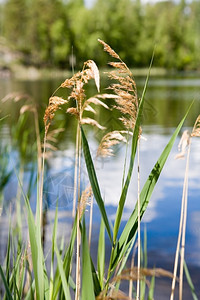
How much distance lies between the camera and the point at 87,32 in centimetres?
4584

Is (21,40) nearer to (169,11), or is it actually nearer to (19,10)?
(19,10)

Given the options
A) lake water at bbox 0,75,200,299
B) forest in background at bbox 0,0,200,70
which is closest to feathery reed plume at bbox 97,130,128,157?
lake water at bbox 0,75,200,299

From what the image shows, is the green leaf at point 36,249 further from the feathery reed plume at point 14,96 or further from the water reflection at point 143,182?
the feathery reed plume at point 14,96

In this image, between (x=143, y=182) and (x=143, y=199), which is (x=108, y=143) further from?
(x=143, y=182)

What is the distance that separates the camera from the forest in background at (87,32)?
146 ft

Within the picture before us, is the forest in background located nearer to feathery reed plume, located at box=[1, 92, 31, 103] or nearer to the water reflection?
the water reflection

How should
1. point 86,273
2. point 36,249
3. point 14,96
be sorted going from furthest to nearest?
point 14,96
point 36,249
point 86,273

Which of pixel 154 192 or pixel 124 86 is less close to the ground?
pixel 124 86

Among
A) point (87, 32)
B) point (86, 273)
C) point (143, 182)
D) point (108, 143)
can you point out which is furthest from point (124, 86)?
point (87, 32)

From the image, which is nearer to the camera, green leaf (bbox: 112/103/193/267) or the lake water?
green leaf (bbox: 112/103/193/267)

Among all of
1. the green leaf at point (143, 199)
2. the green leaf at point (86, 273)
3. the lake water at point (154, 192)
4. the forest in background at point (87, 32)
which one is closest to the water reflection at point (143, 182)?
the lake water at point (154, 192)

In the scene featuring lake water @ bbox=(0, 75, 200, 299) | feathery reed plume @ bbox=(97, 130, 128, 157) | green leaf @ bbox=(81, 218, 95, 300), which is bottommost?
lake water @ bbox=(0, 75, 200, 299)

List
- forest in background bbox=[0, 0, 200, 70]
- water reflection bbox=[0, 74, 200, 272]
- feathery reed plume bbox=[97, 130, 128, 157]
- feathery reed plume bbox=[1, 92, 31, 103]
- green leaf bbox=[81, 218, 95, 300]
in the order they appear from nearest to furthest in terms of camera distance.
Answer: green leaf bbox=[81, 218, 95, 300] → feathery reed plume bbox=[97, 130, 128, 157] → feathery reed plume bbox=[1, 92, 31, 103] → water reflection bbox=[0, 74, 200, 272] → forest in background bbox=[0, 0, 200, 70]

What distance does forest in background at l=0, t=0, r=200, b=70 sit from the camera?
44.5 m
